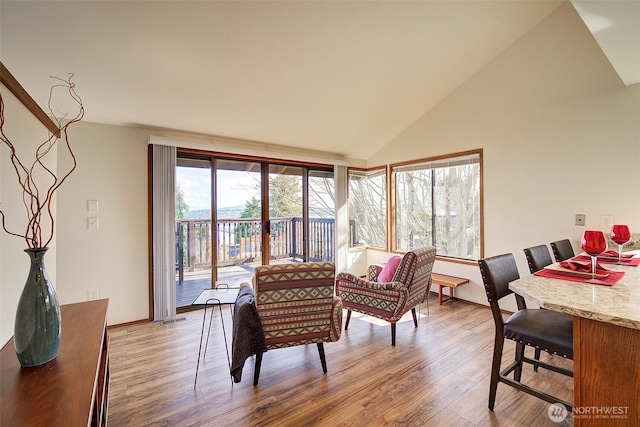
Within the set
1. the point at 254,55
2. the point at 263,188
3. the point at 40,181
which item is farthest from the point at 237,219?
the point at 40,181

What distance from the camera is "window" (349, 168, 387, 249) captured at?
5031 mm

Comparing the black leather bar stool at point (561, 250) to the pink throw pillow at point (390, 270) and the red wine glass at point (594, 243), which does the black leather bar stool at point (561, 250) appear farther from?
the pink throw pillow at point (390, 270)

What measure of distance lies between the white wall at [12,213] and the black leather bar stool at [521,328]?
2385 millimetres

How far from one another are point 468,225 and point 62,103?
4731 mm

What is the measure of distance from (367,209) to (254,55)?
3.34 m

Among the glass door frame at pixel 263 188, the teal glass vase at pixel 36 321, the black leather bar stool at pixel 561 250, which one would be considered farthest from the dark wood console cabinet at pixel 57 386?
the black leather bar stool at pixel 561 250

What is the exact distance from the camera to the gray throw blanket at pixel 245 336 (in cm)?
193

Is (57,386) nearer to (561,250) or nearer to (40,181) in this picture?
(40,181)

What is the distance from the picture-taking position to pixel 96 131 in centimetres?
293

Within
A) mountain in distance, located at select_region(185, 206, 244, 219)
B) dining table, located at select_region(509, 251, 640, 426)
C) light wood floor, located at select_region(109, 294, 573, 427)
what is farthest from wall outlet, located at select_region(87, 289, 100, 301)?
dining table, located at select_region(509, 251, 640, 426)

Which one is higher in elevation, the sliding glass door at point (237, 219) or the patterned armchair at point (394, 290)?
the sliding glass door at point (237, 219)

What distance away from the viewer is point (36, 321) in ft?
3.38

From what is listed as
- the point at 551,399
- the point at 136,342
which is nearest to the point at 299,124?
the point at 136,342

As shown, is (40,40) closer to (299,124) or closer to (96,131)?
(96,131)
